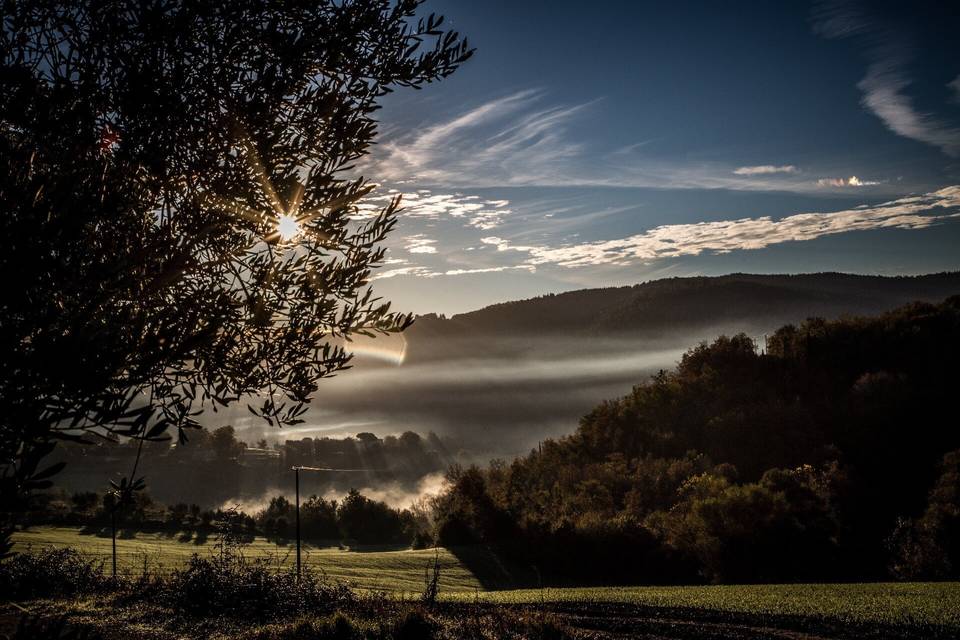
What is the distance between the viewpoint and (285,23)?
9383 millimetres

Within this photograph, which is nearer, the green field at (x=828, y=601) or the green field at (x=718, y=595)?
the green field at (x=828, y=601)

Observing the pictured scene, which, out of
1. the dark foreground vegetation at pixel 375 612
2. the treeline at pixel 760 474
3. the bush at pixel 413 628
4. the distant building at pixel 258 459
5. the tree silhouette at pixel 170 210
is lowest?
the distant building at pixel 258 459

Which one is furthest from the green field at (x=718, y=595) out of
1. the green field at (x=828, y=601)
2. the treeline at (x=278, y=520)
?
the treeline at (x=278, y=520)

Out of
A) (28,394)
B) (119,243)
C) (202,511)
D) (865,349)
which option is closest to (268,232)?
(119,243)

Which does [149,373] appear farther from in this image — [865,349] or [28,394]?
[865,349]

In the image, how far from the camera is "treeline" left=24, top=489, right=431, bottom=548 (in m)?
45.8

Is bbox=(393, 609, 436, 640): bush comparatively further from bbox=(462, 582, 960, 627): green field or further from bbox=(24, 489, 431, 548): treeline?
bbox=(24, 489, 431, 548): treeline

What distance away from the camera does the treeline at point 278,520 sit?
4578 centimetres

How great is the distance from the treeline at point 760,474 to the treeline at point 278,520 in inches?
258

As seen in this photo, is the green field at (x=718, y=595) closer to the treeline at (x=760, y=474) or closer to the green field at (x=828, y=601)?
the green field at (x=828, y=601)

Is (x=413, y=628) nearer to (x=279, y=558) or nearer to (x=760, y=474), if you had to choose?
(x=279, y=558)

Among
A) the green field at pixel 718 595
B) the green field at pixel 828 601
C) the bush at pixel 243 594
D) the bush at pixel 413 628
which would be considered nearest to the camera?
the bush at pixel 413 628

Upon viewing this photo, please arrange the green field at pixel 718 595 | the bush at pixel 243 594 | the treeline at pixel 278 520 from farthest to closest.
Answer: the treeline at pixel 278 520 → the green field at pixel 718 595 → the bush at pixel 243 594

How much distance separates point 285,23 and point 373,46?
1430mm
